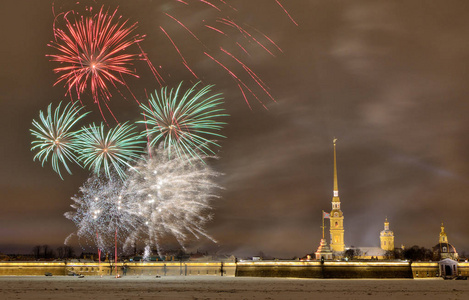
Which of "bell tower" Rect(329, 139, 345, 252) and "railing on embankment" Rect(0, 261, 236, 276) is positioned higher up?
"bell tower" Rect(329, 139, 345, 252)

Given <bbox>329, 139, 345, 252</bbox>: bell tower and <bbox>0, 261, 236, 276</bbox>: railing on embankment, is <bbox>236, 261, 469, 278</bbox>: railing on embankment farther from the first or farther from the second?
<bbox>329, 139, 345, 252</bbox>: bell tower

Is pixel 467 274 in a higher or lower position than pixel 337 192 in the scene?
lower

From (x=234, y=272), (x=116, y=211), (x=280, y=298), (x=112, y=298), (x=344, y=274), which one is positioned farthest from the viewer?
(x=234, y=272)

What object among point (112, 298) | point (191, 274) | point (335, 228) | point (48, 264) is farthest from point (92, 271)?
point (335, 228)

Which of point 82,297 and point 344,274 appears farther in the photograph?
point 344,274

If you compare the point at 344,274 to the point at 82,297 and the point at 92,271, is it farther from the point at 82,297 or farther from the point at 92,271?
Answer: the point at 82,297

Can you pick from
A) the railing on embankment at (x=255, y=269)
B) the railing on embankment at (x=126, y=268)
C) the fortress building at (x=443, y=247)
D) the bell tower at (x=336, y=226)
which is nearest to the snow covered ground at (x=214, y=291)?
the railing on embankment at (x=255, y=269)

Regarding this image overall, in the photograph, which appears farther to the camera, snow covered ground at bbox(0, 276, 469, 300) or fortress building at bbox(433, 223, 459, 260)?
fortress building at bbox(433, 223, 459, 260)

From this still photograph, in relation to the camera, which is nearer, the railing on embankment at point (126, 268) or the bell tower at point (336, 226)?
the railing on embankment at point (126, 268)

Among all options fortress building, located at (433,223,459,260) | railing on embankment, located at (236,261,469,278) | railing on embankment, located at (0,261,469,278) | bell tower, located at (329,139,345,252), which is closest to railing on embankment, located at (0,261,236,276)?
railing on embankment, located at (0,261,469,278)

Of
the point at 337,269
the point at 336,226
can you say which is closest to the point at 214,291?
the point at 337,269

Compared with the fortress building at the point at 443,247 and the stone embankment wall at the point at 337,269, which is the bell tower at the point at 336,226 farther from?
the stone embankment wall at the point at 337,269
